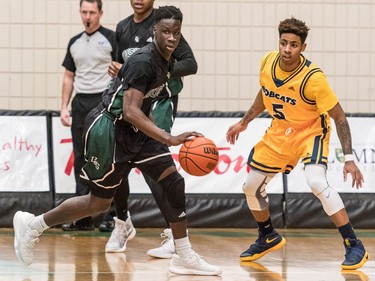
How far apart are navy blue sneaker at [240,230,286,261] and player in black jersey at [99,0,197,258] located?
65 cm

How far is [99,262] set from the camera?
821cm

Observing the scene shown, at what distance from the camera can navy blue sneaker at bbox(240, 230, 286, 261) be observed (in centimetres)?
854

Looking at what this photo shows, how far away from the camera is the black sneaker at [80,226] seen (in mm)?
10711

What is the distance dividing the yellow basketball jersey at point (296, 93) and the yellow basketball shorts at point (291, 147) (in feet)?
0.21

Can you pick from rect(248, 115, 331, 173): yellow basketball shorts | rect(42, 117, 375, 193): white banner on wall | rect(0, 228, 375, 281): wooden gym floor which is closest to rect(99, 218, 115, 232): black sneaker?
rect(0, 228, 375, 281): wooden gym floor

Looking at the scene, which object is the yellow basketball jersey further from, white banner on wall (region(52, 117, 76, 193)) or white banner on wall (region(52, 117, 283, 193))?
white banner on wall (region(52, 117, 76, 193))

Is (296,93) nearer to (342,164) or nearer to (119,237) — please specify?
(119,237)

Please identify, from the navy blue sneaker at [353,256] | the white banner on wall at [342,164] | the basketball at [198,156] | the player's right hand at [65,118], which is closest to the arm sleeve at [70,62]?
the player's right hand at [65,118]

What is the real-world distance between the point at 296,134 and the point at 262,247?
38.3 inches

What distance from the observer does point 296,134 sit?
8445 mm

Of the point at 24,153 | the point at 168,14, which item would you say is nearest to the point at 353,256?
the point at 168,14

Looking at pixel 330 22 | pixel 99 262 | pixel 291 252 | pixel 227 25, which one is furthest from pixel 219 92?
pixel 99 262

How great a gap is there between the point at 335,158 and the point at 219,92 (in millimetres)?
1677

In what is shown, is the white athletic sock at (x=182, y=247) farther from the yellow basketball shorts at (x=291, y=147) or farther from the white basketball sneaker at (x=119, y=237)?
the white basketball sneaker at (x=119, y=237)
